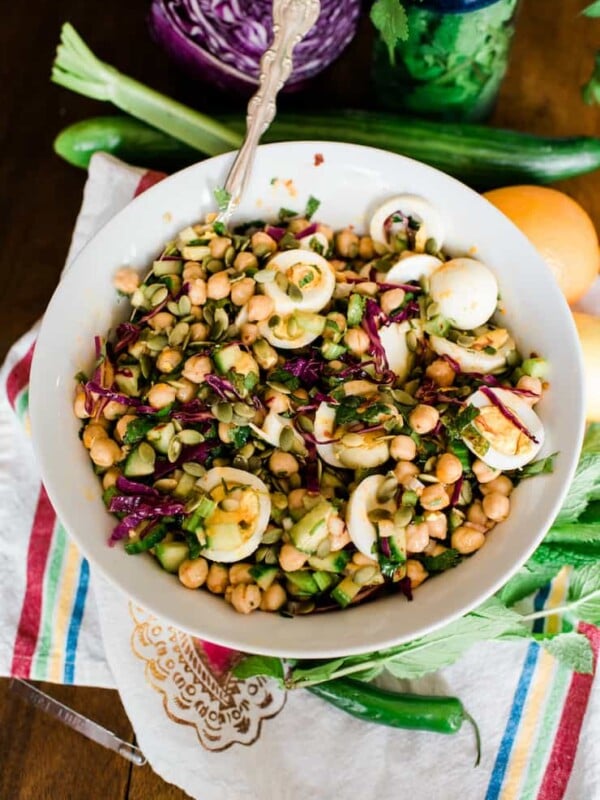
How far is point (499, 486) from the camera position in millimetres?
1078

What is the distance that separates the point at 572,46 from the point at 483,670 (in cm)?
109

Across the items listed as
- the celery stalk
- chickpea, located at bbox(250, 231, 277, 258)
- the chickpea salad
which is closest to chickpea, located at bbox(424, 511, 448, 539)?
the chickpea salad

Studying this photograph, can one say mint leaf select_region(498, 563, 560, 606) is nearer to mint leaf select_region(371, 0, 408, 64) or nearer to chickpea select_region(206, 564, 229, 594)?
chickpea select_region(206, 564, 229, 594)

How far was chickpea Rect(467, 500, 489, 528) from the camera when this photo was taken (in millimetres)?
1068

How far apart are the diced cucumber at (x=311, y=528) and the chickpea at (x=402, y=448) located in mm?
103

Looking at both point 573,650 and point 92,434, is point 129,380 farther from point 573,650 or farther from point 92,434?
point 573,650

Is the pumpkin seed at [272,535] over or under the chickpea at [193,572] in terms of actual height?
over

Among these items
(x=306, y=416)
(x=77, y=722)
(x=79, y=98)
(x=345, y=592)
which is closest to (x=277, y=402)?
(x=306, y=416)

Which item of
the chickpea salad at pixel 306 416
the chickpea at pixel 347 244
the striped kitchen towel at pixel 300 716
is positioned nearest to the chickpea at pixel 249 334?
the chickpea salad at pixel 306 416

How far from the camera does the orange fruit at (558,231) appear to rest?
129 centimetres

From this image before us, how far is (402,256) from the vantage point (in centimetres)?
119

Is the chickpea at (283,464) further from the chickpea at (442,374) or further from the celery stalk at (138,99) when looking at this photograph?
the celery stalk at (138,99)

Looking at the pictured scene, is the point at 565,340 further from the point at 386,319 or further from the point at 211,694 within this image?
the point at 211,694

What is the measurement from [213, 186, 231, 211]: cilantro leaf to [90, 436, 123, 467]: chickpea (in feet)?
1.17
